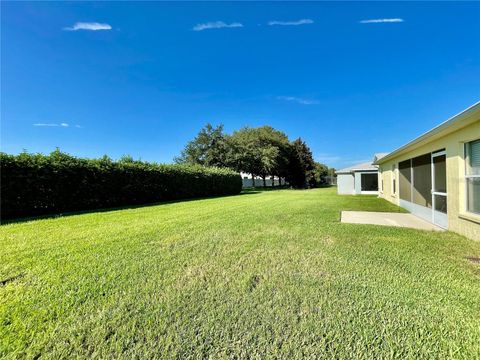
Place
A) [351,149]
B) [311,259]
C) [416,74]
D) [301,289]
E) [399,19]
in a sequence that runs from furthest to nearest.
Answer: [351,149], [416,74], [399,19], [311,259], [301,289]

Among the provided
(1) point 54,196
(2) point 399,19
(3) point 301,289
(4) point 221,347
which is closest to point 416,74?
(2) point 399,19

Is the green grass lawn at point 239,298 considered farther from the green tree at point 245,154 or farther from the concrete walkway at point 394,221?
the green tree at point 245,154

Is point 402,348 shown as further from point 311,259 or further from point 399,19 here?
point 399,19

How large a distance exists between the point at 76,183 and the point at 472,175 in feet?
43.9

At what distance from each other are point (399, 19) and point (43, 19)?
499 inches

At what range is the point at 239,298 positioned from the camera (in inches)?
106

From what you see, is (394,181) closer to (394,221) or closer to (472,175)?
(394,221)

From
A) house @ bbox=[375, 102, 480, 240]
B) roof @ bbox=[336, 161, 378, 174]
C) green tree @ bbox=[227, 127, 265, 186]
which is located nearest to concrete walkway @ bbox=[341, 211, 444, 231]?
house @ bbox=[375, 102, 480, 240]

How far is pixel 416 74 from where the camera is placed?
13891mm

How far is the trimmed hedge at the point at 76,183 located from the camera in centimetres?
830

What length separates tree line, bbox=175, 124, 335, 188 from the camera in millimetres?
36750

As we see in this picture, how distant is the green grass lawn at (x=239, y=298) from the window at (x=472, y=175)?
96cm

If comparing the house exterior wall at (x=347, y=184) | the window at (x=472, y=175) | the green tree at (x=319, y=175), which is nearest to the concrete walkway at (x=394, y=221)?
the window at (x=472, y=175)

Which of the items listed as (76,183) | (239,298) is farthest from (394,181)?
(76,183)
